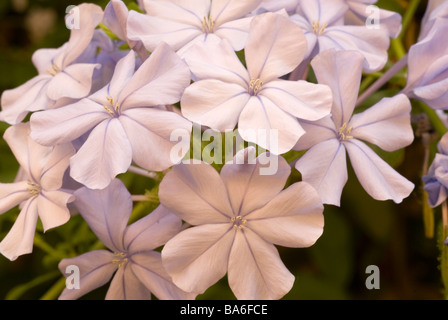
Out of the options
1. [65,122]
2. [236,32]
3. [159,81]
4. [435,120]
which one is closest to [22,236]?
[65,122]

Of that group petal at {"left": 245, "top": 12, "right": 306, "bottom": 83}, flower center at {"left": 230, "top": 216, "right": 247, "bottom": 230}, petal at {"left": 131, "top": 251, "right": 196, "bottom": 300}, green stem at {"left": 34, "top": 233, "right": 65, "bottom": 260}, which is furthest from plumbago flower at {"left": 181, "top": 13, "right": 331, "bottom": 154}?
green stem at {"left": 34, "top": 233, "right": 65, "bottom": 260}

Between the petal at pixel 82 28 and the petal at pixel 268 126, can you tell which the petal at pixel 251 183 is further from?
the petal at pixel 82 28

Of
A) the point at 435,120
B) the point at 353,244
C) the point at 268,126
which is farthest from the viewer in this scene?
the point at 353,244

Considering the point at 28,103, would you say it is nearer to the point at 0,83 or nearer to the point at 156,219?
the point at 156,219

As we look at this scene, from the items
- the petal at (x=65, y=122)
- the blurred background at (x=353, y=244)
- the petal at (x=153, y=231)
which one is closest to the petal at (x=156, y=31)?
the petal at (x=65, y=122)

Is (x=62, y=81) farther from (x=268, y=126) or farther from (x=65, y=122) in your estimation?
(x=268, y=126)
